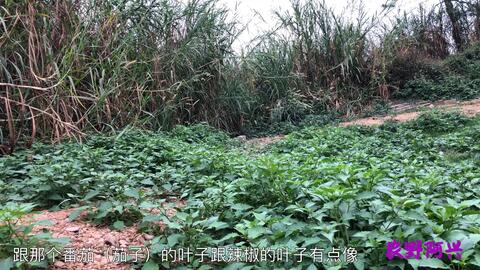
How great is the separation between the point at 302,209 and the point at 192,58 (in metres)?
4.71

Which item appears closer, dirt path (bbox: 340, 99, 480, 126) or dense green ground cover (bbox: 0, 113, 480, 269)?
dense green ground cover (bbox: 0, 113, 480, 269)

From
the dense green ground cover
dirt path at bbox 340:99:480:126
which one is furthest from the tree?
the dense green ground cover

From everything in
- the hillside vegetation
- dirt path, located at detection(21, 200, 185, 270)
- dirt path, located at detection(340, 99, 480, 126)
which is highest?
the hillside vegetation

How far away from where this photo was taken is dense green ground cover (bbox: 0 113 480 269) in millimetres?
1478

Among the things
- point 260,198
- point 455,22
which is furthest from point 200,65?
point 455,22

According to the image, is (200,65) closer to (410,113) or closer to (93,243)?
(410,113)

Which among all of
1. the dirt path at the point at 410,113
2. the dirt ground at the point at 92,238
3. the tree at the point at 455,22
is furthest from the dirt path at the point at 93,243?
the tree at the point at 455,22

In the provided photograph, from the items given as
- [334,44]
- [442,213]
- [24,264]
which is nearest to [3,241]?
[24,264]

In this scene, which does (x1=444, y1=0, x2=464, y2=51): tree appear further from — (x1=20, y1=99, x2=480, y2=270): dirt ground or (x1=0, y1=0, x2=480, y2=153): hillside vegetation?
(x1=20, y1=99, x2=480, y2=270): dirt ground

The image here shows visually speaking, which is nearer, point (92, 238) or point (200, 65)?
point (92, 238)

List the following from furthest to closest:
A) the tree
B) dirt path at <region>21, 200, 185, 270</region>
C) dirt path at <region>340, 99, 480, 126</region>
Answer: the tree → dirt path at <region>340, 99, 480, 126</region> → dirt path at <region>21, 200, 185, 270</region>

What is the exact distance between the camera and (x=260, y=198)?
6.82ft

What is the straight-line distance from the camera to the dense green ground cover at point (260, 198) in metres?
Result: 1.48

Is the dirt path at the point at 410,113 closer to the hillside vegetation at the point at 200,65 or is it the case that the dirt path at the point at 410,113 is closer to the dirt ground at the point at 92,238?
the hillside vegetation at the point at 200,65
